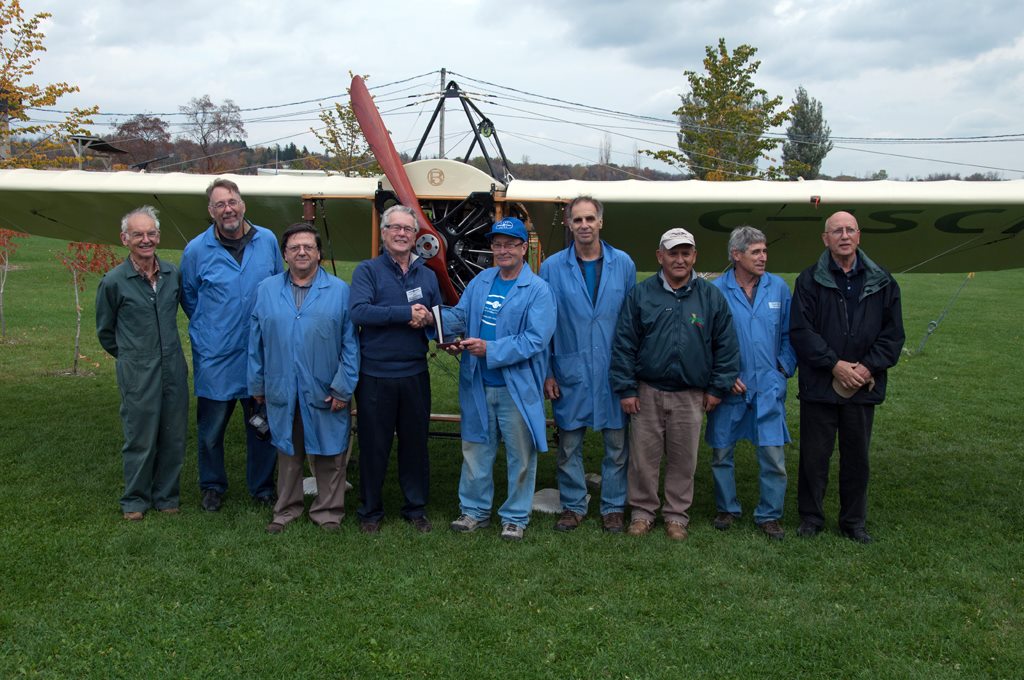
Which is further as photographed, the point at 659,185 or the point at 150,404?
the point at 659,185

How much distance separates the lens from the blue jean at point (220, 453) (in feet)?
16.6

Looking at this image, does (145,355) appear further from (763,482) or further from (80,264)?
(80,264)

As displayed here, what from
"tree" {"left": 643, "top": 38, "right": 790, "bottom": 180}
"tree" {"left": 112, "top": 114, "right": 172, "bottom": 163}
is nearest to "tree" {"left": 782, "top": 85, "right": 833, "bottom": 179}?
"tree" {"left": 643, "top": 38, "right": 790, "bottom": 180}

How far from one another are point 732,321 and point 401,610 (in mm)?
2541

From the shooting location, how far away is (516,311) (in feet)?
14.7

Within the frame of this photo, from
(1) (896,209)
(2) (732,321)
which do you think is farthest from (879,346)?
(1) (896,209)

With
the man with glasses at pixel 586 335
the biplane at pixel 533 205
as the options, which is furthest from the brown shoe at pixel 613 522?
the biplane at pixel 533 205

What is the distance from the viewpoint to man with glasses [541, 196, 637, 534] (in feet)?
15.6

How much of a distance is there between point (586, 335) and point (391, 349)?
3.98 ft

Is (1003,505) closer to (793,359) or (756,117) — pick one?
(793,359)

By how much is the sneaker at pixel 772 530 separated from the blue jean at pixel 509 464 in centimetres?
153

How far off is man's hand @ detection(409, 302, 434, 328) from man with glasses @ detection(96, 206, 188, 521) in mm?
1604

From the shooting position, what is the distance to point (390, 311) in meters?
4.44

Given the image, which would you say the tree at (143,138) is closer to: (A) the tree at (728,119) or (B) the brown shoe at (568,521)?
(A) the tree at (728,119)
